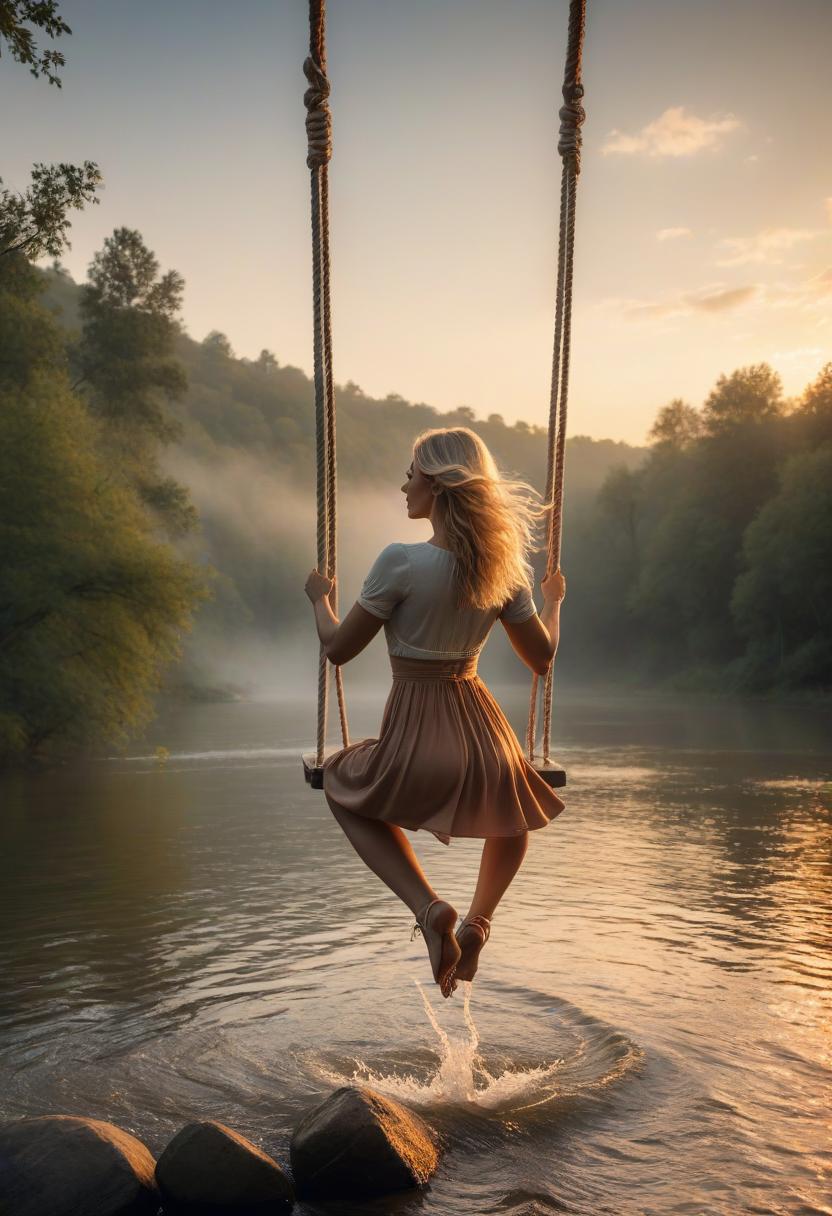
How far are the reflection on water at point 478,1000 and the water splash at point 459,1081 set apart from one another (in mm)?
18

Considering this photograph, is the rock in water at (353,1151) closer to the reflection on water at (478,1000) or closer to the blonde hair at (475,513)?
the reflection on water at (478,1000)

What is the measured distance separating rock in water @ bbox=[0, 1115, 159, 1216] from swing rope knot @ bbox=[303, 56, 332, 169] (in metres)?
4.33

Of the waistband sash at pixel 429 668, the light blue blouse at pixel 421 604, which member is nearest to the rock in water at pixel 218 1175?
the waistband sash at pixel 429 668

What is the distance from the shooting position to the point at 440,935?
519 centimetres

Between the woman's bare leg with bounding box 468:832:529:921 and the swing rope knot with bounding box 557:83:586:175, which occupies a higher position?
the swing rope knot with bounding box 557:83:586:175

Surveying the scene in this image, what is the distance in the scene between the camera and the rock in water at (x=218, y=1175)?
527cm

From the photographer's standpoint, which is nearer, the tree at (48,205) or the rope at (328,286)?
the rope at (328,286)

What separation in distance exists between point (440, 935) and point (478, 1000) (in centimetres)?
362

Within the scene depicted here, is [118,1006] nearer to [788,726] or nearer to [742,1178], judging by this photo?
[742,1178]

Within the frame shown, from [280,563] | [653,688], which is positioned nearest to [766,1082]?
[653,688]

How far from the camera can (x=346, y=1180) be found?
5.46 meters

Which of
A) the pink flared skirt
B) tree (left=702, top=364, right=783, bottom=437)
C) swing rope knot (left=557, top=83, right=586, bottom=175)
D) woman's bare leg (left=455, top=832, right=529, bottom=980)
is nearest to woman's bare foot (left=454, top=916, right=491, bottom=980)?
woman's bare leg (left=455, top=832, right=529, bottom=980)

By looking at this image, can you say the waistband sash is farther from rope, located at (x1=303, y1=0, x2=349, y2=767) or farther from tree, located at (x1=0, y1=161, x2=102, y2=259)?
tree, located at (x1=0, y1=161, x2=102, y2=259)

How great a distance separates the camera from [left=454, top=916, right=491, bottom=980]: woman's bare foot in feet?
17.6
